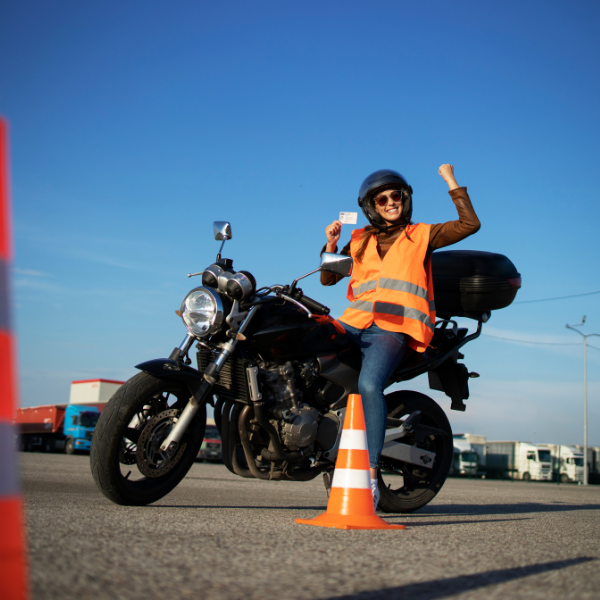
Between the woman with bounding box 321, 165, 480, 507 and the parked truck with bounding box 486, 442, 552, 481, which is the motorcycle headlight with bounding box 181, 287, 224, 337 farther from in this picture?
the parked truck with bounding box 486, 442, 552, 481

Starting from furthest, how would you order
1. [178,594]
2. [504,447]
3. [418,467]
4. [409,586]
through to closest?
[504,447] → [418,467] → [409,586] → [178,594]

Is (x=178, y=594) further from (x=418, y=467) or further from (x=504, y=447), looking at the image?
(x=504, y=447)

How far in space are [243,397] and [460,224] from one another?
6.26 ft

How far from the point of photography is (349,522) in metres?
3.12

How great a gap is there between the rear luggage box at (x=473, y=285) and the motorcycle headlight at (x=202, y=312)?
85.4 inches

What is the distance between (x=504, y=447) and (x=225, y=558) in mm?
42674

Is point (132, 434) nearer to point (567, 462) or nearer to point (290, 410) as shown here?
point (290, 410)

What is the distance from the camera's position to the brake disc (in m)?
3.52

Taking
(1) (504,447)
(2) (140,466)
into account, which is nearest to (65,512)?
(2) (140,466)

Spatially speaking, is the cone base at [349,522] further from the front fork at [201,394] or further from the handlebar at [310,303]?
the handlebar at [310,303]

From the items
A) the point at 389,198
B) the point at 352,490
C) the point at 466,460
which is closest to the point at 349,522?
the point at 352,490

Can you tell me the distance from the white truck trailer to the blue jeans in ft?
124

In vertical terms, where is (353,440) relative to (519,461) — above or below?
above

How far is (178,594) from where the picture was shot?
1.58 meters
